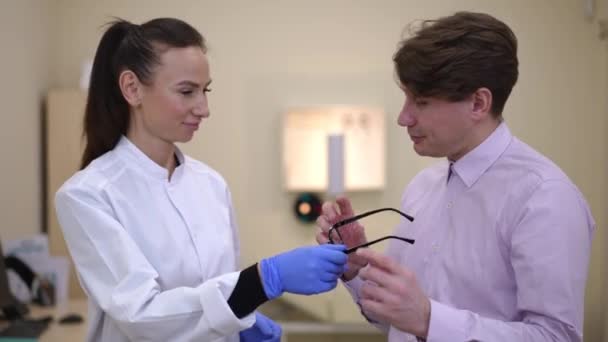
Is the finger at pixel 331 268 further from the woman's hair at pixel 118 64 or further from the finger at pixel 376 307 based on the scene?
the woman's hair at pixel 118 64

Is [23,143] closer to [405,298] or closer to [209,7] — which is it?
[209,7]

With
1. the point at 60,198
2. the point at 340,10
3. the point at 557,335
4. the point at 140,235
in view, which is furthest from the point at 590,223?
the point at 340,10

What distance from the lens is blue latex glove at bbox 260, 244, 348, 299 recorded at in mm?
1282

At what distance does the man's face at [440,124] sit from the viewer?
4.01 feet

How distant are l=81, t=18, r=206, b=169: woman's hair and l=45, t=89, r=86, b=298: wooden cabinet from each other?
1.77 meters

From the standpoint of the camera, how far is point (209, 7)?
3.49 m

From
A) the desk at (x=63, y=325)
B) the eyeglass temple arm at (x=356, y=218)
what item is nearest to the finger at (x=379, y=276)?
the eyeglass temple arm at (x=356, y=218)

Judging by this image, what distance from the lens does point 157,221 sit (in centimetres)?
143

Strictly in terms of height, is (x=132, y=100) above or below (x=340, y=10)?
below

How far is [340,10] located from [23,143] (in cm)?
183

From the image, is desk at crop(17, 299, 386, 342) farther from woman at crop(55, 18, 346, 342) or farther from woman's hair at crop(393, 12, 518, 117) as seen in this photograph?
woman's hair at crop(393, 12, 518, 117)

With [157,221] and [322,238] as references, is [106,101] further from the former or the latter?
[322,238]

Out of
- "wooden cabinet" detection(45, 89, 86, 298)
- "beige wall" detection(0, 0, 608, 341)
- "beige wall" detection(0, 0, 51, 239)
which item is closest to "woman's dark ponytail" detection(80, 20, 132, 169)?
"beige wall" detection(0, 0, 51, 239)

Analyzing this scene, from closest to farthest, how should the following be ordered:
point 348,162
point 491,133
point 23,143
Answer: point 491,133 → point 23,143 → point 348,162
